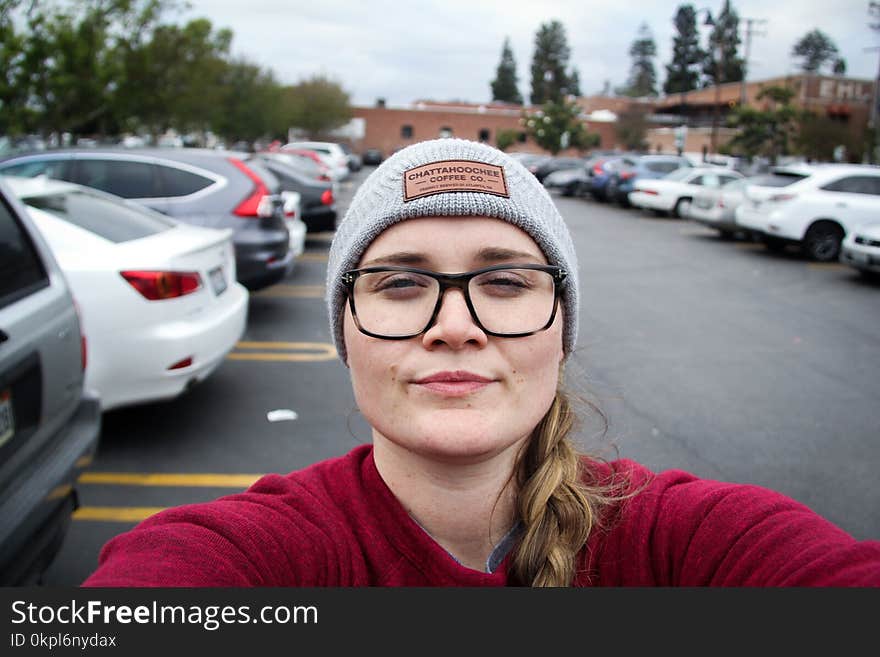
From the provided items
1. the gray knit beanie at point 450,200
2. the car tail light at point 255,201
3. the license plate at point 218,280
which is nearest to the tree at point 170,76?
the car tail light at point 255,201

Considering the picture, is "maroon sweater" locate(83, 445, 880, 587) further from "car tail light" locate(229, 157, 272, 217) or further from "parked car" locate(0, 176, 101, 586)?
"car tail light" locate(229, 157, 272, 217)

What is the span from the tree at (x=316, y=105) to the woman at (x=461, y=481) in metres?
48.9

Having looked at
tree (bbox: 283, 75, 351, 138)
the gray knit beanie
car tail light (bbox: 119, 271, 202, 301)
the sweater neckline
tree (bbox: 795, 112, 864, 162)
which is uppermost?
tree (bbox: 283, 75, 351, 138)

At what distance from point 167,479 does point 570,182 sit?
24.9 m

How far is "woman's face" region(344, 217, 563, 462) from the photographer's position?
1.25 m

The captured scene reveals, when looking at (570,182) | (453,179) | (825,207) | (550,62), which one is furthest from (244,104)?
(550,62)

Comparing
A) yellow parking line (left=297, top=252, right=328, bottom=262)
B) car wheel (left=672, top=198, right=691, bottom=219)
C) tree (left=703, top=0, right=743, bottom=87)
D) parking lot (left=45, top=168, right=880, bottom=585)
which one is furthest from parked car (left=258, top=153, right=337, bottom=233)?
tree (left=703, top=0, right=743, bottom=87)

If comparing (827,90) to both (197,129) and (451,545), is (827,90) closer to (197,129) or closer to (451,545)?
(197,129)

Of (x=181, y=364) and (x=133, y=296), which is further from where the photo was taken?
(x=181, y=364)

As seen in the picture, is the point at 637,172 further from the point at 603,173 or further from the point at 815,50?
the point at 815,50

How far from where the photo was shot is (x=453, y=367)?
1.26 metres

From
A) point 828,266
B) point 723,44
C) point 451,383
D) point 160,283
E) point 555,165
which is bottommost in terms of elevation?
point 828,266

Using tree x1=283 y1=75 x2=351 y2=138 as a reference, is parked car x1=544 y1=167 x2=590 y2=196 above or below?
below

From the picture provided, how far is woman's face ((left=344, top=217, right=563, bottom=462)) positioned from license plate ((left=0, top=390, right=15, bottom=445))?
66.6 inches
